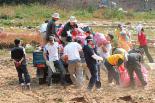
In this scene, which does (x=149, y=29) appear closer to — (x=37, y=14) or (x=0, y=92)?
(x=37, y=14)

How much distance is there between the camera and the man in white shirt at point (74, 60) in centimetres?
1636

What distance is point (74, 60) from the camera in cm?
1642

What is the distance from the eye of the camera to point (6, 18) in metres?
39.6

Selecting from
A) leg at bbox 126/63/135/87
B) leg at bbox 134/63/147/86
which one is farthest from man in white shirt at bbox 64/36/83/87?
leg at bbox 134/63/147/86

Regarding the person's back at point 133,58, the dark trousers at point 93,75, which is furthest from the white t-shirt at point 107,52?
the dark trousers at point 93,75

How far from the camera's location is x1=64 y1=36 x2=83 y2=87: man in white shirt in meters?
16.4

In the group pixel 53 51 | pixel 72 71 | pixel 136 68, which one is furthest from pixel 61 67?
pixel 136 68

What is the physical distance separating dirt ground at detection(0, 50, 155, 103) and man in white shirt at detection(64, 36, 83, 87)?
305mm

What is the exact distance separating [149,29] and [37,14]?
1060 cm

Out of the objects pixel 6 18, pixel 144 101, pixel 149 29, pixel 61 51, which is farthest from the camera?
pixel 6 18

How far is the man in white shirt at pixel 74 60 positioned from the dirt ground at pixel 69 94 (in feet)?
1.00

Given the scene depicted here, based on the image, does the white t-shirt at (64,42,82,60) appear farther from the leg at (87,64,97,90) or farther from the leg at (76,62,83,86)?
the leg at (87,64,97,90)

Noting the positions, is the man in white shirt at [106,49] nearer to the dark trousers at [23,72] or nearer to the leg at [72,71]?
the leg at [72,71]

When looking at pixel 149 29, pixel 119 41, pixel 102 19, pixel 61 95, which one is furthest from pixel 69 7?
pixel 61 95
